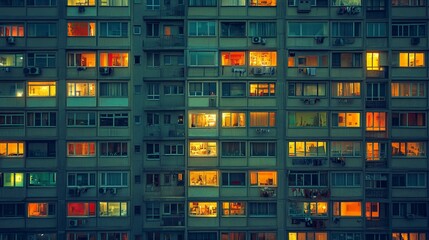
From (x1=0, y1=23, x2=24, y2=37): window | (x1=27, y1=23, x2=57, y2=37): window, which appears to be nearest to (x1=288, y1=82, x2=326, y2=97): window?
(x1=27, y1=23, x2=57, y2=37): window

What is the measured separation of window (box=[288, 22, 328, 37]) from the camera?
33750 mm

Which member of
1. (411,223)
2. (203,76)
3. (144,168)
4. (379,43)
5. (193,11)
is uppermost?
(193,11)

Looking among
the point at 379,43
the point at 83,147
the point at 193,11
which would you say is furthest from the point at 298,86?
the point at 83,147

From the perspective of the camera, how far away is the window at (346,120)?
33.9m

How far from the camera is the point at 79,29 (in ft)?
110

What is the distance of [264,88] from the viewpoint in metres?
33.8

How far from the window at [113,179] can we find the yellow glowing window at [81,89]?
5926 millimetres

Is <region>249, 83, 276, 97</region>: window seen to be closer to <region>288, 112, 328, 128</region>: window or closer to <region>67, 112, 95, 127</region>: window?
<region>288, 112, 328, 128</region>: window

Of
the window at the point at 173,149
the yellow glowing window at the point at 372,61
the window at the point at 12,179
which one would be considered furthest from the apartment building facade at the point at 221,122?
the window at the point at 173,149

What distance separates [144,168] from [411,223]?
1999cm

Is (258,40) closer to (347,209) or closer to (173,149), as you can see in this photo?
(173,149)

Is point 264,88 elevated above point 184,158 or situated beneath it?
elevated above

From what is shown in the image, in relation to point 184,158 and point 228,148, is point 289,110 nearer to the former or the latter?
point 228,148

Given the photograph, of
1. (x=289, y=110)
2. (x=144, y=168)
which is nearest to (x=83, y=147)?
(x=144, y=168)
